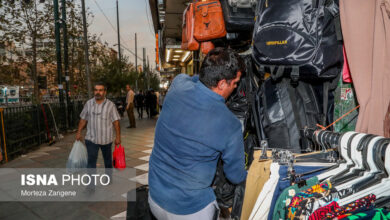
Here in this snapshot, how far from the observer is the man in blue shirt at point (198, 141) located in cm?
152

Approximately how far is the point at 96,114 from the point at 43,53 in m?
9.75

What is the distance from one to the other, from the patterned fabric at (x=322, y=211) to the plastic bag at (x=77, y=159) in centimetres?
411

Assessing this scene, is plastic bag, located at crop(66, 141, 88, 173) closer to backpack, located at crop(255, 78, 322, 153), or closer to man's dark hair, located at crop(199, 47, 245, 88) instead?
backpack, located at crop(255, 78, 322, 153)

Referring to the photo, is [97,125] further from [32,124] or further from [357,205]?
[32,124]

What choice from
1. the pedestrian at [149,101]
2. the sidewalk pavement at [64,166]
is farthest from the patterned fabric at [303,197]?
the pedestrian at [149,101]

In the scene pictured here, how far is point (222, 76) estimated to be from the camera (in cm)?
159

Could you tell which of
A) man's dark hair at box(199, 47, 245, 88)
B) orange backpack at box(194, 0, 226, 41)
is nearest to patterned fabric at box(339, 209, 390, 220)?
man's dark hair at box(199, 47, 245, 88)

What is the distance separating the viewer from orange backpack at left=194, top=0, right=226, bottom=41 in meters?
2.74

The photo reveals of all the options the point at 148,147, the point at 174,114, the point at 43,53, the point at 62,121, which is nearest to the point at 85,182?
the point at 148,147

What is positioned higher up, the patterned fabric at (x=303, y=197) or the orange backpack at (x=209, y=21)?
the orange backpack at (x=209, y=21)

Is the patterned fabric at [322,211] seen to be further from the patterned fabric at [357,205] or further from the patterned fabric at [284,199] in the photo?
the patterned fabric at [284,199]

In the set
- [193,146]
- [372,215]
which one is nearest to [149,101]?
[193,146]

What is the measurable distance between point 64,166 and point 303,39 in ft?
20.1

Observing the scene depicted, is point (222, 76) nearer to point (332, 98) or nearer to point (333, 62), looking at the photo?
point (333, 62)
